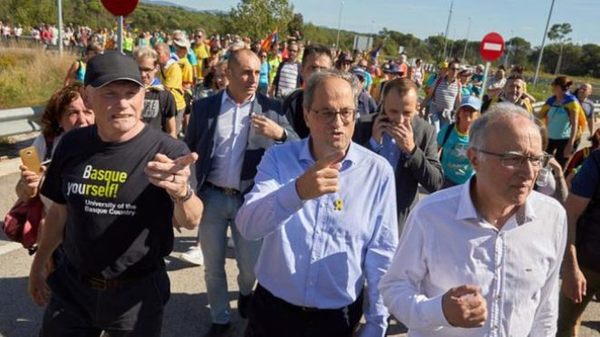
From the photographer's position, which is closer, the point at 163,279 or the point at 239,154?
the point at 163,279

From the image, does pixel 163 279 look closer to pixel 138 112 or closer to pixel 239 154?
pixel 138 112

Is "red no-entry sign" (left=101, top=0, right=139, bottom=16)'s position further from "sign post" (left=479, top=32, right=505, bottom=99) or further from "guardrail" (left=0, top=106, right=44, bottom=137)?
"sign post" (left=479, top=32, right=505, bottom=99)

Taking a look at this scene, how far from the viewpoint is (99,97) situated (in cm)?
211

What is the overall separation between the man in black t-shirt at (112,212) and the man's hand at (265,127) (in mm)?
999

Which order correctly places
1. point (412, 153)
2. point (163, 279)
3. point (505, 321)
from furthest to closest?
point (412, 153), point (163, 279), point (505, 321)

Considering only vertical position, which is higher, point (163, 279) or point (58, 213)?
point (58, 213)

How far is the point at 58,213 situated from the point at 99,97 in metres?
0.73

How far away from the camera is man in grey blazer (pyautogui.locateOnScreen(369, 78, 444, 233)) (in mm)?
3061

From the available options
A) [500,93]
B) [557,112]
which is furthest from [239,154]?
[557,112]

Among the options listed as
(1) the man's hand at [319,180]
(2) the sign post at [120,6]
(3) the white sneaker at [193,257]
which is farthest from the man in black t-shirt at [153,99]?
(1) the man's hand at [319,180]

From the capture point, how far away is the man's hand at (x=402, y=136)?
3.01 meters

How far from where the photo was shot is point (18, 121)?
640 cm

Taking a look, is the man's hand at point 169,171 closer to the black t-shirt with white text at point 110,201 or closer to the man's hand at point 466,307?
the black t-shirt with white text at point 110,201

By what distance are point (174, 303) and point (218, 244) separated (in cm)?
80
